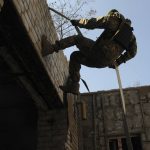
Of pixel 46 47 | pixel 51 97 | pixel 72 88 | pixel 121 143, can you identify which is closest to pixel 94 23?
pixel 46 47

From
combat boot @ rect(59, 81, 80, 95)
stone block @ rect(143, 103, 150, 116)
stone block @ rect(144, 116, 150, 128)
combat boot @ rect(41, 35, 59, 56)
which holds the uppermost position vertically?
stone block @ rect(143, 103, 150, 116)

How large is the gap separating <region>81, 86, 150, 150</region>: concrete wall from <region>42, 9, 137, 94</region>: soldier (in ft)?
20.5

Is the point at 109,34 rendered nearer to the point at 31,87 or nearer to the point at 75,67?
the point at 75,67

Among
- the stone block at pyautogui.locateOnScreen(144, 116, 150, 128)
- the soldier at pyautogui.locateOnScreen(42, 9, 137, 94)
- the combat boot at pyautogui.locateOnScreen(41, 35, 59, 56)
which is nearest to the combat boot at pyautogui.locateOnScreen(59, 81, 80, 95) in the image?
the soldier at pyautogui.locateOnScreen(42, 9, 137, 94)

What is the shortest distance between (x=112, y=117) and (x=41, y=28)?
7031mm

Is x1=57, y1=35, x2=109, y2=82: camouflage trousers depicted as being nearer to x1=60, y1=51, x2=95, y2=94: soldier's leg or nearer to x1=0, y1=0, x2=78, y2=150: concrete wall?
x1=60, y1=51, x2=95, y2=94: soldier's leg

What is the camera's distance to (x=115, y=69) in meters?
5.19

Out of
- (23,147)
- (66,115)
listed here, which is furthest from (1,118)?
(66,115)

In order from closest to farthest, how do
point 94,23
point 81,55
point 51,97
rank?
point 94,23 → point 81,55 → point 51,97

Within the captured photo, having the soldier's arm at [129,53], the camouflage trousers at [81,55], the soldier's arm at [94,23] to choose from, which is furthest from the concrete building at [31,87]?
the soldier's arm at [129,53]

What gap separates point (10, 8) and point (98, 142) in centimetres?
815

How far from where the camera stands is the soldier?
4.57m

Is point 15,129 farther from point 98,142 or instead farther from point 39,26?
point 98,142

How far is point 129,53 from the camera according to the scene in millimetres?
5051
